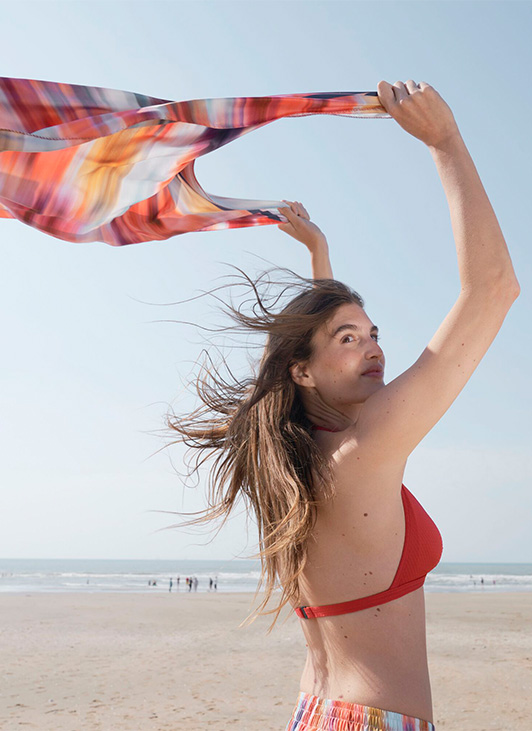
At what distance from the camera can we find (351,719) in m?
1.78

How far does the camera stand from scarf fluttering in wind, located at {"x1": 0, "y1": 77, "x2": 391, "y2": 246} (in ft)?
6.54

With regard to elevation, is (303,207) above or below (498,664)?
above

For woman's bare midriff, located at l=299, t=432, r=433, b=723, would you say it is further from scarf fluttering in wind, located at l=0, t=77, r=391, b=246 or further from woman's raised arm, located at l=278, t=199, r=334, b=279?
woman's raised arm, located at l=278, t=199, r=334, b=279

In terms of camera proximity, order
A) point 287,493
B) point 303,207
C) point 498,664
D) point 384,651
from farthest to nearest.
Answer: point 498,664 → point 303,207 → point 287,493 → point 384,651

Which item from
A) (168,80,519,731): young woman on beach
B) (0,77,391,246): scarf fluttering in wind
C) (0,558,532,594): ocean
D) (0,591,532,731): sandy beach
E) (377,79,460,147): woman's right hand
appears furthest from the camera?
(0,558,532,594): ocean

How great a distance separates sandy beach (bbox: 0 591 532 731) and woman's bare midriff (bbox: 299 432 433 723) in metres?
1.43

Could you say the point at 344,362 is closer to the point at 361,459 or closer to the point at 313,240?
the point at 361,459

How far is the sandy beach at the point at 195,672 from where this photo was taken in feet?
31.0

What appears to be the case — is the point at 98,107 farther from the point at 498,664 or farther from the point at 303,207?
the point at 498,664

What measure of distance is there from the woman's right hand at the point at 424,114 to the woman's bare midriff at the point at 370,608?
3.03 feet

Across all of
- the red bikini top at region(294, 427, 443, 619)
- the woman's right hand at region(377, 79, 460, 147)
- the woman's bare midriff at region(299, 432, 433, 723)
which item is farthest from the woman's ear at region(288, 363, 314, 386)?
the woman's right hand at region(377, 79, 460, 147)

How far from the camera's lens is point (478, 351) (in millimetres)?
1690

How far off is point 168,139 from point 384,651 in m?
1.87

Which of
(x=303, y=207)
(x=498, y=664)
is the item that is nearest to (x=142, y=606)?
(x=498, y=664)
